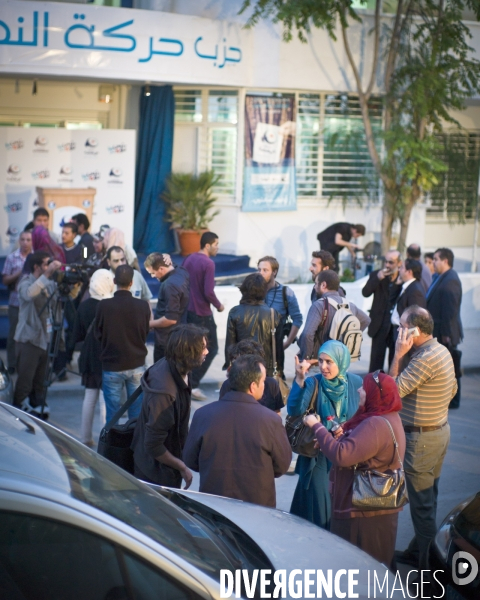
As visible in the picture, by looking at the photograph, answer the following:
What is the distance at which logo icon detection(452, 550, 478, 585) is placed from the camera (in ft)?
13.7

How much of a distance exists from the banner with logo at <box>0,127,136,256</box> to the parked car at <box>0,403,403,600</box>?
12145 millimetres

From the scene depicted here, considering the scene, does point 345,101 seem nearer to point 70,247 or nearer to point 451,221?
point 451,221

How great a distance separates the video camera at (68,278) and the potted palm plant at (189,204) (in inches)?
303

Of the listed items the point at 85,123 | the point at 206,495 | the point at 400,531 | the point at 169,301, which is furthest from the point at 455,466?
the point at 85,123

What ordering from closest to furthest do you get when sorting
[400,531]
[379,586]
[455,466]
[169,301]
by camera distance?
[379,586], [400,531], [455,466], [169,301]

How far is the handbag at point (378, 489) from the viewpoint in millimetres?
4402

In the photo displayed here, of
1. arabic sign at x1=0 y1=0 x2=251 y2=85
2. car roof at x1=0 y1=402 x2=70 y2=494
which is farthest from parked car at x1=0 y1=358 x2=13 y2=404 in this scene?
arabic sign at x1=0 y1=0 x2=251 y2=85

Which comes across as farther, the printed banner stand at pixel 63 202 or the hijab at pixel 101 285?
the printed banner stand at pixel 63 202

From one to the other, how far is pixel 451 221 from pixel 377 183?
3.56 m

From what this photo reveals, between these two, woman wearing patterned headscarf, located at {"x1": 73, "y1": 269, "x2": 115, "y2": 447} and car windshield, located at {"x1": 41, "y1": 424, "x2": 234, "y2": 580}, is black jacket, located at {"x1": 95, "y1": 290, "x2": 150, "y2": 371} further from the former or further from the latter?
car windshield, located at {"x1": 41, "y1": 424, "x2": 234, "y2": 580}

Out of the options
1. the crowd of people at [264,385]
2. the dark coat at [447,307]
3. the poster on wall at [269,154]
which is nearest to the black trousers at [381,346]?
the crowd of people at [264,385]

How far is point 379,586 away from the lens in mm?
3473

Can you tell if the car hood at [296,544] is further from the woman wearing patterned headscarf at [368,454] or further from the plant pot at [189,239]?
the plant pot at [189,239]

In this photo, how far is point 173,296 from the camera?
827 cm
